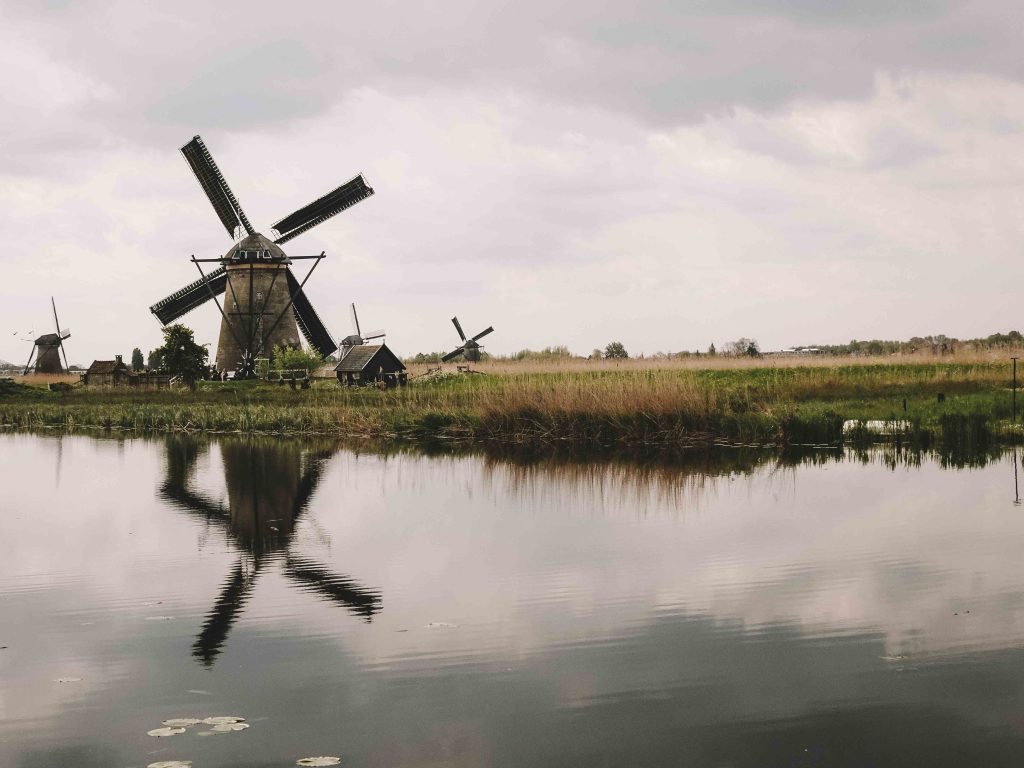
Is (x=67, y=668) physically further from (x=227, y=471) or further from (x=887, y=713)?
(x=227, y=471)

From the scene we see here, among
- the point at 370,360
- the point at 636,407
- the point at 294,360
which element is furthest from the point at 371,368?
the point at 636,407

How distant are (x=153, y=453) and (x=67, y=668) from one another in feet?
54.7

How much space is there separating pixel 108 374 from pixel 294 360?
17250 mm

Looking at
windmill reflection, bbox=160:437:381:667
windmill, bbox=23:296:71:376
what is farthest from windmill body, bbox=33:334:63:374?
windmill reflection, bbox=160:437:381:667

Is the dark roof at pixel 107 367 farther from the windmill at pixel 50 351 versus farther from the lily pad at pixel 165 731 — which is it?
the lily pad at pixel 165 731

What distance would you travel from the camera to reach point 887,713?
18.3ft

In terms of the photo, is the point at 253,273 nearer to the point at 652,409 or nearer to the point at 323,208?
the point at 323,208

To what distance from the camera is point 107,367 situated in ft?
183

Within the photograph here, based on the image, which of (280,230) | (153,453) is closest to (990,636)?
(153,453)

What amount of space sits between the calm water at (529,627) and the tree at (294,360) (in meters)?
28.0

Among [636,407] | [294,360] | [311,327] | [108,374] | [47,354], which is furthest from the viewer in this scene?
[47,354]

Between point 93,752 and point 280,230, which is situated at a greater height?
point 280,230

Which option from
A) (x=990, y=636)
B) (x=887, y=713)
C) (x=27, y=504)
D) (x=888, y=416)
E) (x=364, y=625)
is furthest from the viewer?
(x=888, y=416)

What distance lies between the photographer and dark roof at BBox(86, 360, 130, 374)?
5547cm
